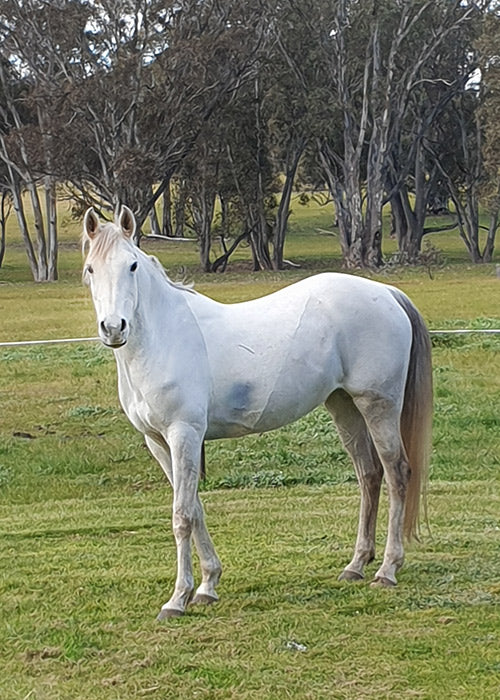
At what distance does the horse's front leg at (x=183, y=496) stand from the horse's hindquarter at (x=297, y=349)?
331 mm

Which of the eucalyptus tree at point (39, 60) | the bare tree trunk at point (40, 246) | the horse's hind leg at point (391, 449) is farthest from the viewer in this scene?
the bare tree trunk at point (40, 246)

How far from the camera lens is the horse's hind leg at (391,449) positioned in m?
6.77

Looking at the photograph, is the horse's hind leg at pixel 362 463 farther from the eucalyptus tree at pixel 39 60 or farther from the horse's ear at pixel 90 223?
the eucalyptus tree at pixel 39 60

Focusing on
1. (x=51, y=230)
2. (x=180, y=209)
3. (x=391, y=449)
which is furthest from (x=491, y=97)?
(x=391, y=449)

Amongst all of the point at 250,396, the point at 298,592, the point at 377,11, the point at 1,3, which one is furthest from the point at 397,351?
the point at 377,11

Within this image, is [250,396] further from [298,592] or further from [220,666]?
[220,666]

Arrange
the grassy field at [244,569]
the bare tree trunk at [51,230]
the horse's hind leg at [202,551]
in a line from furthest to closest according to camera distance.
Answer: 1. the bare tree trunk at [51,230]
2. the horse's hind leg at [202,551]
3. the grassy field at [244,569]

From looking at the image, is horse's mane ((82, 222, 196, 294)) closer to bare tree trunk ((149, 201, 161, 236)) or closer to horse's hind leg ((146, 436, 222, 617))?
horse's hind leg ((146, 436, 222, 617))

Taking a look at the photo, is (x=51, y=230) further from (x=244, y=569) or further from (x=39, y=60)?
(x=244, y=569)

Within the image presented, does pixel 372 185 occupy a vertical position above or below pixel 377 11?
below

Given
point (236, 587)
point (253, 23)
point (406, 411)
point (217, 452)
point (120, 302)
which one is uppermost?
point (253, 23)

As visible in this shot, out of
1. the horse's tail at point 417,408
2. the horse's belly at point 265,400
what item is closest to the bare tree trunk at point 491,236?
the horse's tail at point 417,408

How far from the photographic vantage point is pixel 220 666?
17.3 feet

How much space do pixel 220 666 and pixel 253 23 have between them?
3965 centimetres
